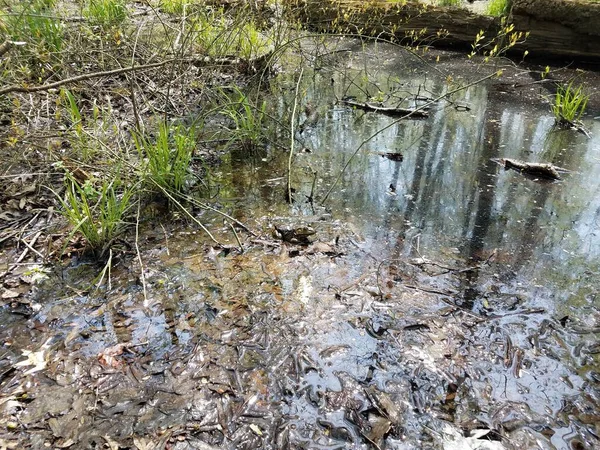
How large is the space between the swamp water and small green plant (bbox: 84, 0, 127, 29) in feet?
9.15

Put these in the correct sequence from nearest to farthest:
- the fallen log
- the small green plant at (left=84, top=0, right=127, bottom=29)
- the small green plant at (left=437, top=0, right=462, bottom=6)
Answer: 1. the small green plant at (left=84, top=0, right=127, bottom=29)
2. the fallen log
3. the small green plant at (left=437, top=0, right=462, bottom=6)

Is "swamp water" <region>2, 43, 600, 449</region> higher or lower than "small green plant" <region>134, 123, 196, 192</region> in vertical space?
lower

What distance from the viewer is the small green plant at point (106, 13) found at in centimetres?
497

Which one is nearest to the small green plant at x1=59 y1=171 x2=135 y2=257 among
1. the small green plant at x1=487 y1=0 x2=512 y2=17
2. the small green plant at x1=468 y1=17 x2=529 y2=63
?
the small green plant at x1=468 y1=17 x2=529 y2=63

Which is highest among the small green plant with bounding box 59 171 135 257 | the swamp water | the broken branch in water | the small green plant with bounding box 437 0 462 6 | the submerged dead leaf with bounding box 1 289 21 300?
the small green plant with bounding box 437 0 462 6

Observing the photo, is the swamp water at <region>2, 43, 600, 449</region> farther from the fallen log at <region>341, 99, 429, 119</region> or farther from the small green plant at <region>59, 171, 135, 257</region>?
the fallen log at <region>341, 99, 429, 119</region>

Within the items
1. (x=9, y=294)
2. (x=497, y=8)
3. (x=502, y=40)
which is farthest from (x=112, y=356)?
(x=497, y=8)

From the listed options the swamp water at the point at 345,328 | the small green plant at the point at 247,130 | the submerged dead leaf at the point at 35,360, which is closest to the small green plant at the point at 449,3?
the swamp water at the point at 345,328

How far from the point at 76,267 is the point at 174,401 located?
1.29 meters

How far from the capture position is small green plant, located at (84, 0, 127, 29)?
196 inches

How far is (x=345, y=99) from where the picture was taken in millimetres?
5922

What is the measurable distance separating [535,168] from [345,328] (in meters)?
2.93

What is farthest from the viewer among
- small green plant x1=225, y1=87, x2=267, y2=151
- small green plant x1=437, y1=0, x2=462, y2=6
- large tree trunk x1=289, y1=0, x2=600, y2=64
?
small green plant x1=437, y1=0, x2=462, y2=6

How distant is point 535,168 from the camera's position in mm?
4156
